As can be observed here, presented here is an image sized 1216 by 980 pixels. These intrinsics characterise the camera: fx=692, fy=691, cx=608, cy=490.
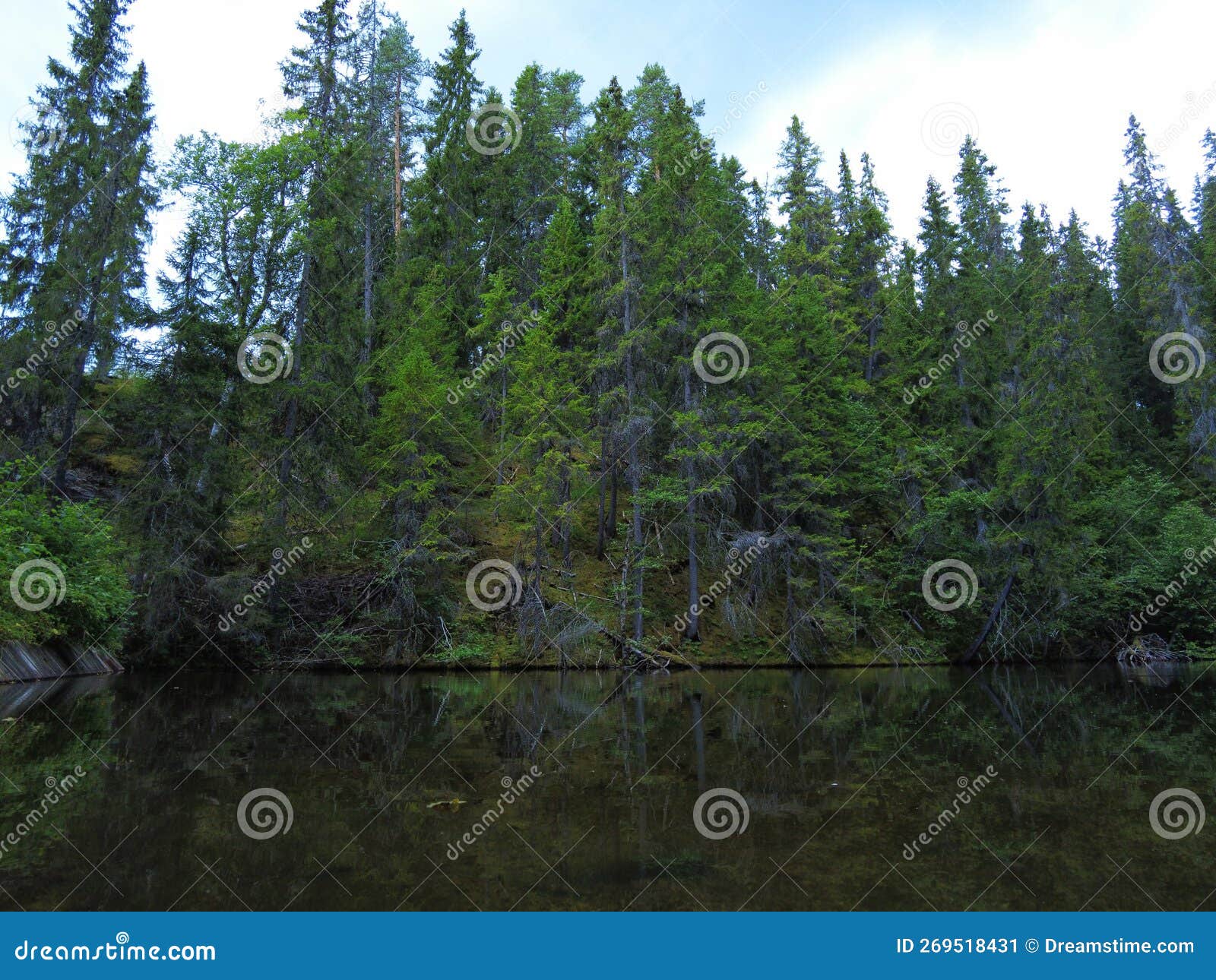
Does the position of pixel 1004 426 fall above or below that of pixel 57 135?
below

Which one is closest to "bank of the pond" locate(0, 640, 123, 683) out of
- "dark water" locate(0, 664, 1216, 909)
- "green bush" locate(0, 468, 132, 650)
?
"green bush" locate(0, 468, 132, 650)

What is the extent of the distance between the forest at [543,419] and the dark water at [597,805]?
7026mm

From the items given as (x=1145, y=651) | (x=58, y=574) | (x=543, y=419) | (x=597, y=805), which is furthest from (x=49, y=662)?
(x=1145, y=651)

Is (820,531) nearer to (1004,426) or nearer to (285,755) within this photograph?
(1004,426)

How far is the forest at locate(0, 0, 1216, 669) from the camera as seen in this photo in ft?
61.4

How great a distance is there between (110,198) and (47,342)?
623 cm

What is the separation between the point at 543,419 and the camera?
71.5 feet

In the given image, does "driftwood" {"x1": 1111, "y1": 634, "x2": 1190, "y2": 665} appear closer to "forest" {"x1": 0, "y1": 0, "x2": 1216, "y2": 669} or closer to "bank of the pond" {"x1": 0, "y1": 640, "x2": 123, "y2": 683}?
"forest" {"x1": 0, "y1": 0, "x2": 1216, "y2": 669}

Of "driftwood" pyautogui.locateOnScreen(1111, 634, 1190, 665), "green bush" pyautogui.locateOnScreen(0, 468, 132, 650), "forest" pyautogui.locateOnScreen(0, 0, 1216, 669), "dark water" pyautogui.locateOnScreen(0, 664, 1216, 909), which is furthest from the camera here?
"driftwood" pyautogui.locateOnScreen(1111, 634, 1190, 665)

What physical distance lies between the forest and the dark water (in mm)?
7026

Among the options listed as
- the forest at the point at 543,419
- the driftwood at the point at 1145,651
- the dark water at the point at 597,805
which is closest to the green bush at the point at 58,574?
the forest at the point at 543,419

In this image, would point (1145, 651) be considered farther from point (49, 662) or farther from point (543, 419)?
point (49, 662)

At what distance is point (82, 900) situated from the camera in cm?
418

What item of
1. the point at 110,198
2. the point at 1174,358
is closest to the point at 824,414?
the point at 1174,358
